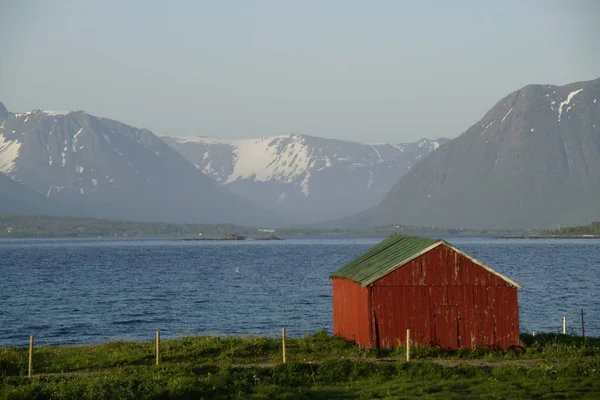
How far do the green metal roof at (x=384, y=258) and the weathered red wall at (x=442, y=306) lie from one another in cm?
50

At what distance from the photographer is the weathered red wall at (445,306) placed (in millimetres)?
44250

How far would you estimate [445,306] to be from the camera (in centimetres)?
4438

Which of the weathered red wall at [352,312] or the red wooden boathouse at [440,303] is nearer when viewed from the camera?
the red wooden boathouse at [440,303]

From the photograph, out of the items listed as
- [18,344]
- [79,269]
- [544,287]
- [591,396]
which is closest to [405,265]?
[591,396]

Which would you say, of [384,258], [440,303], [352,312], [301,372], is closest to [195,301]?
[384,258]

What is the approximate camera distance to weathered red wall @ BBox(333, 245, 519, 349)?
44250mm

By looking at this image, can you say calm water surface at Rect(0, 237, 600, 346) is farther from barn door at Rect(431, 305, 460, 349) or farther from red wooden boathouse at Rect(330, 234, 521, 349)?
barn door at Rect(431, 305, 460, 349)

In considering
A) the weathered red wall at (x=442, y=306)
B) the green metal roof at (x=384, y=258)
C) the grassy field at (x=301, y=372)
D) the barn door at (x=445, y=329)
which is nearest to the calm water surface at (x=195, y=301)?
the green metal roof at (x=384, y=258)

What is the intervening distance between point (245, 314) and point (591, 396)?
45.3 m

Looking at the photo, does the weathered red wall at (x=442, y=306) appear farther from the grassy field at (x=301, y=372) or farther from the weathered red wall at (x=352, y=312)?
the grassy field at (x=301, y=372)

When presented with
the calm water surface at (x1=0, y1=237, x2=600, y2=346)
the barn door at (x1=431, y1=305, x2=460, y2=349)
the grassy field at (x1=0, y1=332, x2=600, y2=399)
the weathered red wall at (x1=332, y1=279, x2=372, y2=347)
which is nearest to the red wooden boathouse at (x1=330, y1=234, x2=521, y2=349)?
the barn door at (x1=431, y1=305, x2=460, y2=349)

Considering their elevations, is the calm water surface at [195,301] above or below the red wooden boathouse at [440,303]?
below

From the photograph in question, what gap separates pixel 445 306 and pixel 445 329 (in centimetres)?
98

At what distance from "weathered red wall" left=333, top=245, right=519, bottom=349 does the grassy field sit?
2.93 feet
